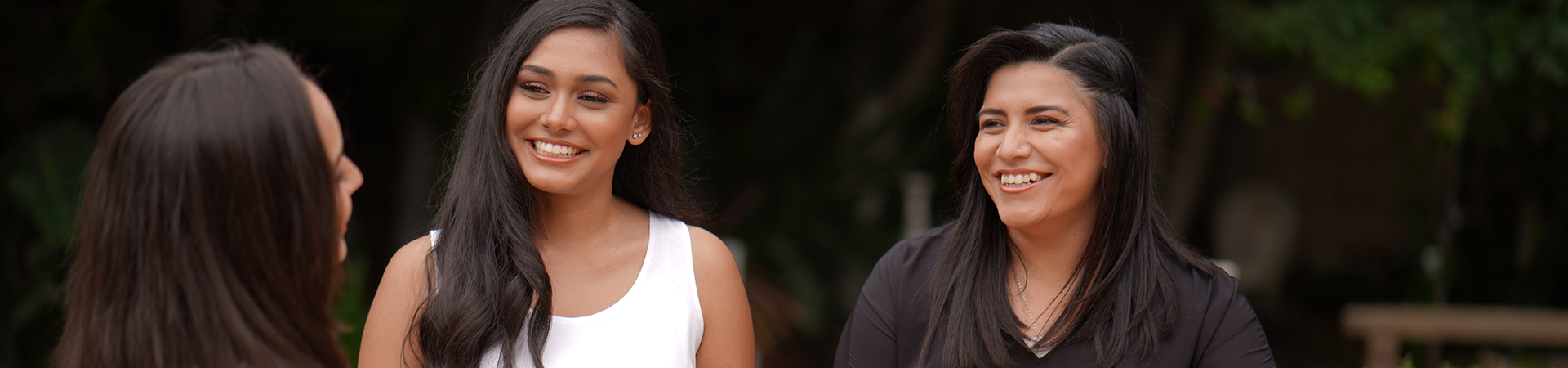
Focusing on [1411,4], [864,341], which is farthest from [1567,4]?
[864,341]

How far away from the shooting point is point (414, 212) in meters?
5.94

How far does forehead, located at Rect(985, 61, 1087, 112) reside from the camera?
1976 mm

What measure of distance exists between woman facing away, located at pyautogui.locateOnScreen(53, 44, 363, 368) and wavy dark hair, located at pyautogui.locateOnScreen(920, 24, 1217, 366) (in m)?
1.17

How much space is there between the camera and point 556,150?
2014 mm

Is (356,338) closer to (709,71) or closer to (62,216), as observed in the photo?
(62,216)

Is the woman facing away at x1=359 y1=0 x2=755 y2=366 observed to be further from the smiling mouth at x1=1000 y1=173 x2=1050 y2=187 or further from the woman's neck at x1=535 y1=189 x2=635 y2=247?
the smiling mouth at x1=1000 y1=173 x2=1050 y2=187

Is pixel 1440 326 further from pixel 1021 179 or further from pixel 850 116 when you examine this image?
pixel 1021 179

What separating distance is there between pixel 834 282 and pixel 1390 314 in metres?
2.64

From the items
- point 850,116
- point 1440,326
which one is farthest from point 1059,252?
point 850,116

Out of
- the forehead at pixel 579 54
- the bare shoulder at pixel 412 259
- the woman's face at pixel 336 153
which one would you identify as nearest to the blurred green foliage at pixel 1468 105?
the forehead at pixel 579 54

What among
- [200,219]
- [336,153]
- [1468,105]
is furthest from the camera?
[1468,105]

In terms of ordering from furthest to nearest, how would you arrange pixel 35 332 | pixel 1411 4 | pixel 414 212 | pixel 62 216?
pixel 414 212 < pixel 35 332 < pixel 1411 4 < pixel 62 216

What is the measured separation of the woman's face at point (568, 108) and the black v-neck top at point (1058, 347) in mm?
630

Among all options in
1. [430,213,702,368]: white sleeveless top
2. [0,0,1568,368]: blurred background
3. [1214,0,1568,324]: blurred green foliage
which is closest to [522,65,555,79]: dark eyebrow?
[430,213,702,368]: white sleeveless top
